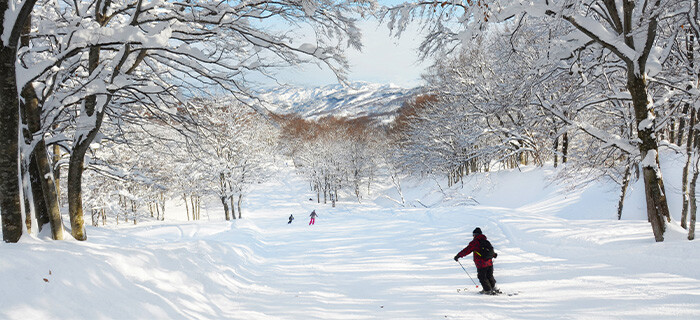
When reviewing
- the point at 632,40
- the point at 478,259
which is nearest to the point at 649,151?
the point at 632,40

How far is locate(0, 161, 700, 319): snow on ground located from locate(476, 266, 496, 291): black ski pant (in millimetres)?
243

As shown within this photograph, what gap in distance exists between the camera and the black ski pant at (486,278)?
224 inches

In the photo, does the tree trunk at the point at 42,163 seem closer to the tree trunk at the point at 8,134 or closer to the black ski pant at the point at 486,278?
the tree trunk at the point at 8,134

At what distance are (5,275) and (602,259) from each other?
8.81 m

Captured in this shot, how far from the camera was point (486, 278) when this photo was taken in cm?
571

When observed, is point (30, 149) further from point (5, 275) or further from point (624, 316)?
point (624, 316)

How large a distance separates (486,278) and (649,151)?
13.6ft

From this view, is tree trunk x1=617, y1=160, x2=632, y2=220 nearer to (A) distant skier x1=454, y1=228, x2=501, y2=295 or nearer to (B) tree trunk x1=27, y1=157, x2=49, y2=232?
(A) distant skier x1=454, y1=228, x2=501, y2=295

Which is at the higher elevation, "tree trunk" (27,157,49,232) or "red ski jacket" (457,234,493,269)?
"tree trunk" (27,157,49,232)

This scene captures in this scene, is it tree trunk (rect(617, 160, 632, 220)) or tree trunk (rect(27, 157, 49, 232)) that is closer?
tree trunk (rect(27, 157, 49, 232))

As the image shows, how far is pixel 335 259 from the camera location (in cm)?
924

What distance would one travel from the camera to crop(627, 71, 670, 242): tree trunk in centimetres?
645

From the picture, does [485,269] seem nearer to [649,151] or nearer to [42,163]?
[649,151]

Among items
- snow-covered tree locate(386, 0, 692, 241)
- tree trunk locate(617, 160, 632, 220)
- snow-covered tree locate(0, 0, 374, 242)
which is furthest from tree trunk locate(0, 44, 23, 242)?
tree trunk locate(617, 160, 632, 220)
